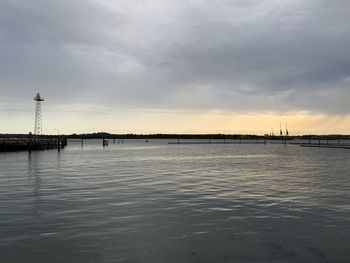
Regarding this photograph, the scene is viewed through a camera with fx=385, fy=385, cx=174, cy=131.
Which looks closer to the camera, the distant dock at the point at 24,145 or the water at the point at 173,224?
the water at the point at 173,224

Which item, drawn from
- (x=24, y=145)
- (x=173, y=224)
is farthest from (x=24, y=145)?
(x=173, y=224)

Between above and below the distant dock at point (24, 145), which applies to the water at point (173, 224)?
below

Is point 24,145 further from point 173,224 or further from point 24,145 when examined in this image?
point 173,224

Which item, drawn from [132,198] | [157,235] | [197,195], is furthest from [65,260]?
[197,195]

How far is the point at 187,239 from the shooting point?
48.2ft

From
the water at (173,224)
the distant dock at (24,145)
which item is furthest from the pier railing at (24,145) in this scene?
the water at (173,224)

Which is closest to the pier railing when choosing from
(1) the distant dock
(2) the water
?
(1) the distant dock

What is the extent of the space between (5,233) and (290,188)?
21573mm

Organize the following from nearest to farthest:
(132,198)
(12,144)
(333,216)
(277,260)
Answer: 1. (277,260)
2. (333,216)
3. (132,198)
4. (12,144)

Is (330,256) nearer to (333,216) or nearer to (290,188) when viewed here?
(333,216)

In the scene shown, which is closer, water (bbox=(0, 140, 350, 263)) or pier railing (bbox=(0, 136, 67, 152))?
water (bbox=(0, 140, 350, 263))

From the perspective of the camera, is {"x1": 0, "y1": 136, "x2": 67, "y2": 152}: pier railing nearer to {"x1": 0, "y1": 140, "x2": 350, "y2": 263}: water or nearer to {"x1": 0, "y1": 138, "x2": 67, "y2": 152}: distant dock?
{"x1": 0, "y1": 138, "x2": 67, "y2": 152}: distant dock

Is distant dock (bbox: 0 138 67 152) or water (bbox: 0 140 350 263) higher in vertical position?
distant dock (bbox: 0 138 67 152)

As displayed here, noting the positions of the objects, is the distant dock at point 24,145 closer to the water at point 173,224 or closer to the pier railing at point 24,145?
the pier railing at point 24,145
